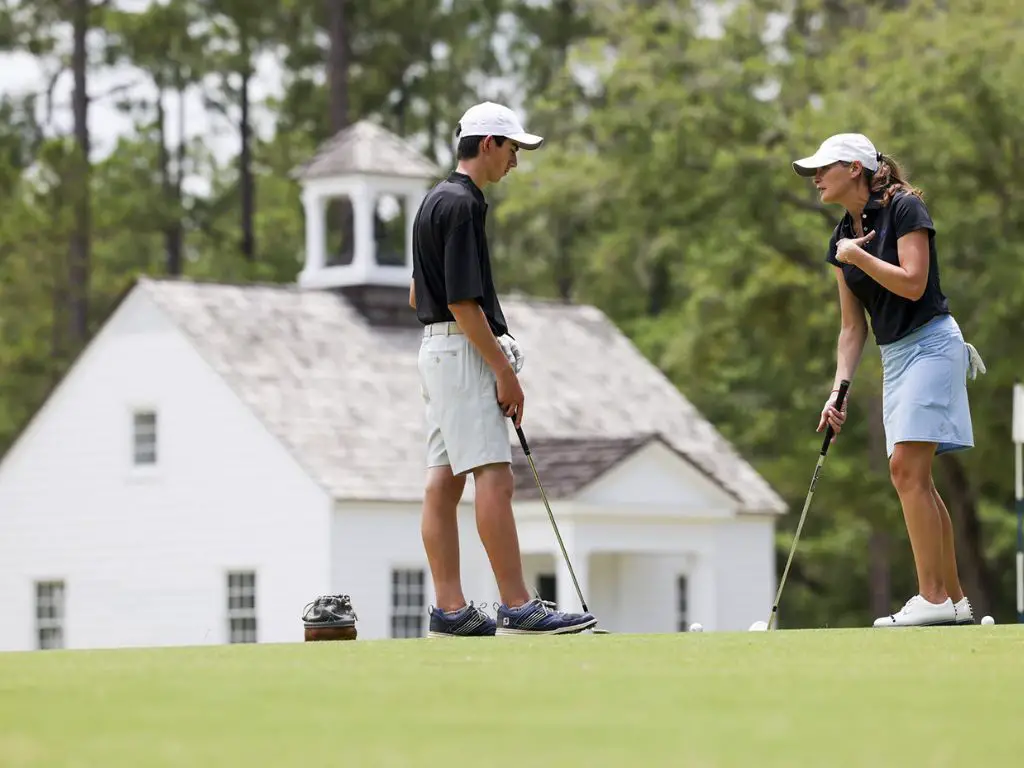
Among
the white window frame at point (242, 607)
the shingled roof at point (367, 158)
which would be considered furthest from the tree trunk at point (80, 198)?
the white window frame at point (242, 607)

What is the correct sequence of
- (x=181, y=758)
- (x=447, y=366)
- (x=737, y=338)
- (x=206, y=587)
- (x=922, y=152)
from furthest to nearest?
(x=737, y=338) → (x=206, y=587) → (x=922, y=152) → (x=447, y=366) → (x=181, y=758)

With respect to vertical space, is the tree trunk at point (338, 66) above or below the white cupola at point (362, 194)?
above

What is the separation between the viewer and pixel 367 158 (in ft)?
138

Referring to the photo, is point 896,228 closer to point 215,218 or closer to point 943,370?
point 943,370

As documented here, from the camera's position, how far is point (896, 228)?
38.1ft

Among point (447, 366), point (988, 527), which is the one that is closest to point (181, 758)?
point (447, 366)

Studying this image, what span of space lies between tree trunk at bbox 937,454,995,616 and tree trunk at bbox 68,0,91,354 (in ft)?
56.1

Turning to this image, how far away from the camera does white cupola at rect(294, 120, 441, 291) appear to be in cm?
4162

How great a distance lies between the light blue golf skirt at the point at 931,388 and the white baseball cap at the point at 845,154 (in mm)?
738

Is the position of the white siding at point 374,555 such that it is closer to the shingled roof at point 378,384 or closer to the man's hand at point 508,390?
the shingled roof at point 378,384

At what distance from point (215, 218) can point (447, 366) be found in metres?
45.3

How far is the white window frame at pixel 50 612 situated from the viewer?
40469mm

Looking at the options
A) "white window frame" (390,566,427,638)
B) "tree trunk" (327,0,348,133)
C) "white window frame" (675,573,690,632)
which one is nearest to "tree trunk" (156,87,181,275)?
"tree trunk" (327,0,348,133)

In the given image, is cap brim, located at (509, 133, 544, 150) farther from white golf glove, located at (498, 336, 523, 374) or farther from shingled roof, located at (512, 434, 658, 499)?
shingled roof, located at (512, 434, 658, 499)
